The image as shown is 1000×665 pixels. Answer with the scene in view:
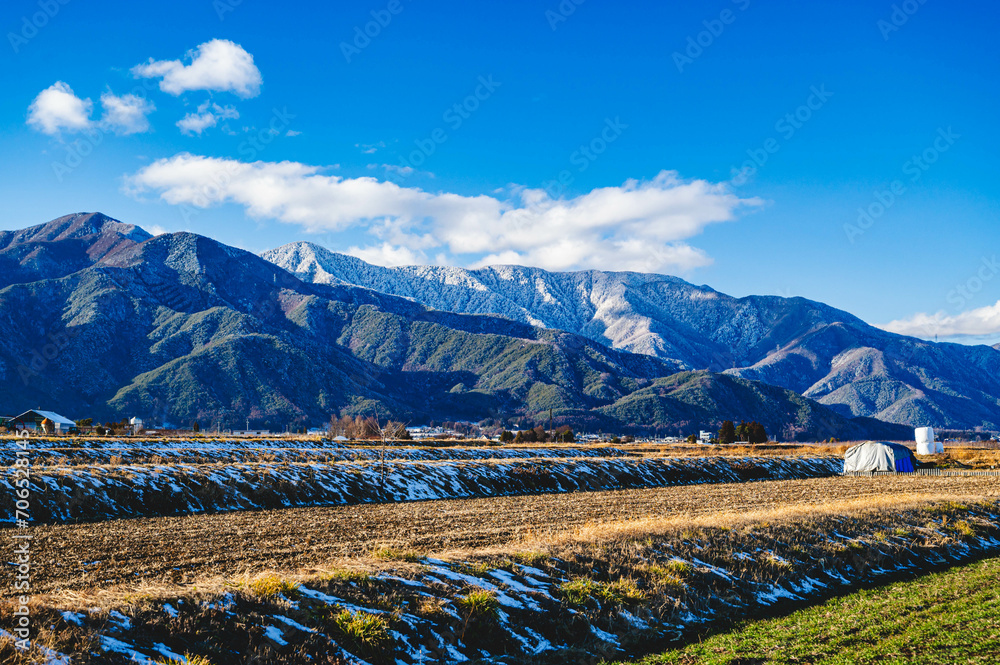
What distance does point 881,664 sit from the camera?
35.4 feet

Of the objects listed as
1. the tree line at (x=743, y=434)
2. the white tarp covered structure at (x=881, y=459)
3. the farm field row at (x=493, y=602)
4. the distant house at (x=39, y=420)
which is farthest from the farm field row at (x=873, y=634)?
the tree line at (x=743, y=434)

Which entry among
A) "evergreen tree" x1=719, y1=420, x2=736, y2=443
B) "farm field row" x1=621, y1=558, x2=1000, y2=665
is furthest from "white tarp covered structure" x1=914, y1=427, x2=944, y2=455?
"farm field row" x1=621, y1=558, x2=1000, y2=665

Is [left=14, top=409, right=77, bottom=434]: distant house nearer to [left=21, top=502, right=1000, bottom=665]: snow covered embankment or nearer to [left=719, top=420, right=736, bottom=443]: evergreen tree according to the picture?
[left=21, top=502, right=1000, bottom=665]: snow covered embankment

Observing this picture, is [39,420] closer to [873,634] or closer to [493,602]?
[493,602]

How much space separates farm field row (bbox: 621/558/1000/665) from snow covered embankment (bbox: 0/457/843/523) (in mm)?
23243

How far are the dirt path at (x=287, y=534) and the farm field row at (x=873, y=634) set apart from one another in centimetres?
841

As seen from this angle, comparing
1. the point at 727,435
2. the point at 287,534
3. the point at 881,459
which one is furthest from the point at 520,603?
the point at 727,435

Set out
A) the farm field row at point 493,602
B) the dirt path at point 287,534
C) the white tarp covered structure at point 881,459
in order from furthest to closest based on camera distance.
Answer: the white tarp covered structure at point 881,459, the dirt path at point 287,534, the farm field row at point 493,602

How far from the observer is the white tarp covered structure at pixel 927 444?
10250cm

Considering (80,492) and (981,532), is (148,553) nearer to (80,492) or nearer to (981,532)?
(80,492)

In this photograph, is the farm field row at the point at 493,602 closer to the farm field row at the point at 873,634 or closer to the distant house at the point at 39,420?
the farm field row at the point at 873,634

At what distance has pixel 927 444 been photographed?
10388 centimetres

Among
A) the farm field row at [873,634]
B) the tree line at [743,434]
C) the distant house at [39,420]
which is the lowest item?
the tree line at [743,434]

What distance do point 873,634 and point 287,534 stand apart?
16.7 meters
